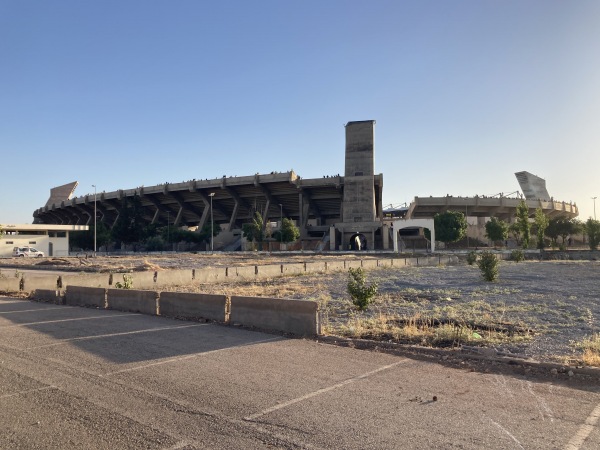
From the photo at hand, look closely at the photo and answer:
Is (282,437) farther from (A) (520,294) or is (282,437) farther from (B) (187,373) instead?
(A) (520,294)

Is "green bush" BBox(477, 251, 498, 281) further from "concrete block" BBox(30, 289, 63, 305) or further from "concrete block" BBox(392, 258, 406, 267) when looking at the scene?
"concrete block" BBox(30, 289, 63, 305)

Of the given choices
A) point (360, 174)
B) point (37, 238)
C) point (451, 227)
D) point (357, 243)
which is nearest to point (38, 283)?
point (451, 227)

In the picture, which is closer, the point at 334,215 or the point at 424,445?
the point at 424,445

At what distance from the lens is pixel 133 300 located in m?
13.8

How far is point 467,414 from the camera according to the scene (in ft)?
16.1

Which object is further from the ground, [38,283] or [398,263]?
[38,283]

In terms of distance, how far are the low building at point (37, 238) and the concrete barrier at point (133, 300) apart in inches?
2756

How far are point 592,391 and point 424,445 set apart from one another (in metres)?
3.07

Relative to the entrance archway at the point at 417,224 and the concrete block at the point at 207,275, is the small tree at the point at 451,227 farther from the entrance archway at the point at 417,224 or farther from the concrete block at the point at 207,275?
the concrete block at the point at 207,275

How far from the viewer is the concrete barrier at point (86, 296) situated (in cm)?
1491

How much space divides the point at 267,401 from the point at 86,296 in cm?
1236

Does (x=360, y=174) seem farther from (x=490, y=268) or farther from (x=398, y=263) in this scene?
(x=490, y=268)

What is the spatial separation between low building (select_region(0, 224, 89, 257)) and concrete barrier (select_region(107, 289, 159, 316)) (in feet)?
230

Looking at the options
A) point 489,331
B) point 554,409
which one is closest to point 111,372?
point 554,409
